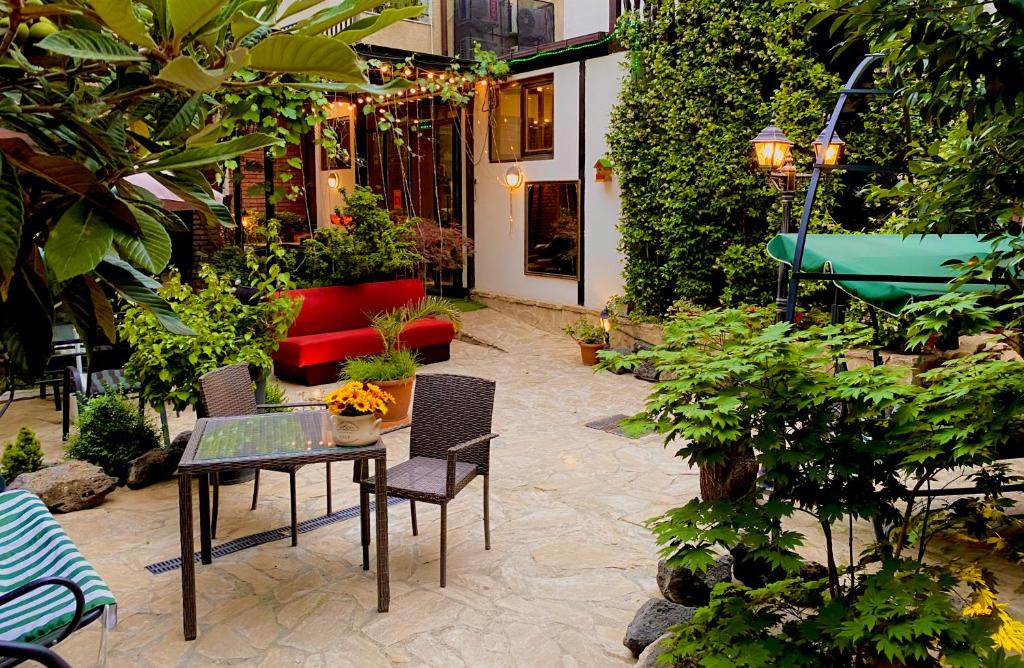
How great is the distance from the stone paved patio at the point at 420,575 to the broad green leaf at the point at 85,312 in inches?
121

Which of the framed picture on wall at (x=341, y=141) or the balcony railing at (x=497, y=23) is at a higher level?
the balcony railing at (x=497, y=23)

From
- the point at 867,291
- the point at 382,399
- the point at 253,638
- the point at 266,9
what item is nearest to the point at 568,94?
the point at 867,291

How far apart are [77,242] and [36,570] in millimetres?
2950

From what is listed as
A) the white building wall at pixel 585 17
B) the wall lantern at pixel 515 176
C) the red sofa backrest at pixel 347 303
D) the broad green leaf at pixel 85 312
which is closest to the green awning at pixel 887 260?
the broad green leaf at pixel 85 312

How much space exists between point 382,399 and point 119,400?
3259 millimetres

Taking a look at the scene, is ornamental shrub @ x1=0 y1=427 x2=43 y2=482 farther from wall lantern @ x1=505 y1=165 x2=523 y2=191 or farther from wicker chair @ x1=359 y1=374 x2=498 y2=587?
wall lantern @ x1=505 y1=165 x2=523 y2=191

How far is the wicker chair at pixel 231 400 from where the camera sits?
5.06 metres

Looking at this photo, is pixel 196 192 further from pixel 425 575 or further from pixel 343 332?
pixel 343 332

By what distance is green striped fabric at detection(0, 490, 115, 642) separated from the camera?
9.31ft

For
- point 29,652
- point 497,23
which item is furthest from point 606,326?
point 29,652

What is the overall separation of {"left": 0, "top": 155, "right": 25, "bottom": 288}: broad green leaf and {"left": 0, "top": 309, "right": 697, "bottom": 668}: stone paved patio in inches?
132

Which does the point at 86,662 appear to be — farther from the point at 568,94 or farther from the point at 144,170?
the point at 568,94

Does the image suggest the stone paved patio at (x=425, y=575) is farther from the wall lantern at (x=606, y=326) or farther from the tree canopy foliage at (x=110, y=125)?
the wall lantern at (x=606, y=326)

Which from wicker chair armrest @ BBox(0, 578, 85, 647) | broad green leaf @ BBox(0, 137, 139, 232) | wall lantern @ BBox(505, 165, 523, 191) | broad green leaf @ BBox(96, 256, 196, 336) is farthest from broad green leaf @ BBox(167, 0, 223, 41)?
wall lantern @ BBox(505, 165, 523, 191)
